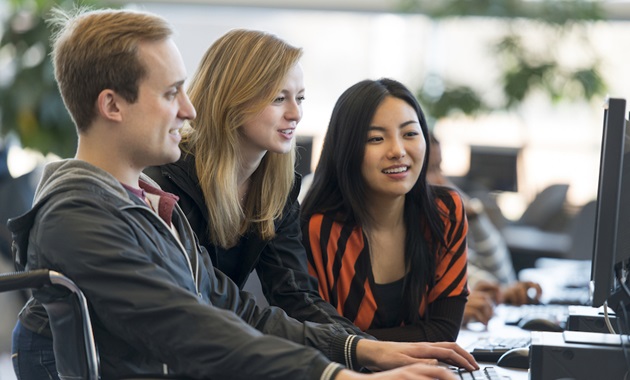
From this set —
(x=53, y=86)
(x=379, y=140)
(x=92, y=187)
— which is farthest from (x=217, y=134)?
(x=53, y=86)

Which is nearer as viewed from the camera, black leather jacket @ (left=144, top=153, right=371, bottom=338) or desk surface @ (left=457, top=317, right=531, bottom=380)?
black leather jacket @ (left=144, top=153, right=371, bottom=338)

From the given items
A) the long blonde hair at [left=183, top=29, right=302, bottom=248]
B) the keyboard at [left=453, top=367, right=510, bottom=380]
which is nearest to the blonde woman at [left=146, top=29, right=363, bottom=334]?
the long blonde hair at [left=183, top=29, right=302, bottom=248]

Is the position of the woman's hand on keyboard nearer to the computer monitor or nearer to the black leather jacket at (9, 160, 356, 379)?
the black leather jacket at (9, 160, 356, 379)

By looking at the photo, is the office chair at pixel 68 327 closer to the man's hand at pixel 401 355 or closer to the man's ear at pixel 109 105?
the man's ear at pixel 109 105

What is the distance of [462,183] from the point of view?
23.3ft

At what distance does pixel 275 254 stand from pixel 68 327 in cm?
75

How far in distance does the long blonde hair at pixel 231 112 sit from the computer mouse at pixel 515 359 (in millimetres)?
573

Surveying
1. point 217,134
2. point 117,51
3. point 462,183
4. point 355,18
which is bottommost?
point 462,183

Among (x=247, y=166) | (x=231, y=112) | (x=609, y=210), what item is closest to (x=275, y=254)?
(x=247, y=166)

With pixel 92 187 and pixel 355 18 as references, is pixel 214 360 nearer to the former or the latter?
pixel 92 187

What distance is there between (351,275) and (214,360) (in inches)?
39.0

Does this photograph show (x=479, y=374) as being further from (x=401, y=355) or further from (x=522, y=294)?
(x=522, y=294)

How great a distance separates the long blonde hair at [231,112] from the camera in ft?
6.63

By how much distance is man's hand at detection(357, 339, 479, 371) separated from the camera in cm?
172
